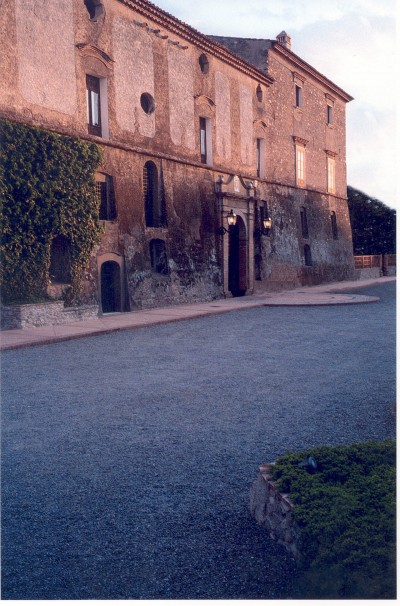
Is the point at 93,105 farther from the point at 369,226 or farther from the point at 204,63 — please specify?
the point at 369,226

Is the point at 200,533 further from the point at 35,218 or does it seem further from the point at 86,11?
the point at 86,11

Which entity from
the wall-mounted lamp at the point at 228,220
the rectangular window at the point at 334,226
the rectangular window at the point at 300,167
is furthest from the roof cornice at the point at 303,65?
the wall-mounted lamp at the point at 228,220

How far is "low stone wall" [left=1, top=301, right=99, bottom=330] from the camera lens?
45.3 ft

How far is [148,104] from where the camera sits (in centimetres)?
1986

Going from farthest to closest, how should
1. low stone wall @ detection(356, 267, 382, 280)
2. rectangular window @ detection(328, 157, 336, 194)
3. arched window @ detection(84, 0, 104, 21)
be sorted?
1. low stone wall @ detection(356, 267, 382, 280)
2. rectangular window @ detection(328, 157, 336, 194)
3. arched window @ detection(84, 0, 104, 21)

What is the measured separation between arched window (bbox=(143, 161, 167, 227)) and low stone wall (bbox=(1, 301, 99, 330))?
5.16m

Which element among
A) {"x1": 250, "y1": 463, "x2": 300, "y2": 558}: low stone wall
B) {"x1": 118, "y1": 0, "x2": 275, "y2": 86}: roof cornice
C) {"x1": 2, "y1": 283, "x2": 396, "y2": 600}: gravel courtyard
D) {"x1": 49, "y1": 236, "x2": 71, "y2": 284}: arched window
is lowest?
{"x1": 2, "y1": 283, "x2": 396, "y2": 600}: gravel courtyard

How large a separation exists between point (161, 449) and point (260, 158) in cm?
2410

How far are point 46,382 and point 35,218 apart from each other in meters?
8.09

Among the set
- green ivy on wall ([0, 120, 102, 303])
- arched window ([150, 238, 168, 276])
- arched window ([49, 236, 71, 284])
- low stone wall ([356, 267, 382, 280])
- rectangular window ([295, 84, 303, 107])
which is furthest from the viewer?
low stone wall ([356, 267, 382, 280])

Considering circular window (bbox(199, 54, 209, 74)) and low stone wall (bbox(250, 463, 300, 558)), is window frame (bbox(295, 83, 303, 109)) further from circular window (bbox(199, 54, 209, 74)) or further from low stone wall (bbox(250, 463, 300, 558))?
low stone wall (bbox(250, 463, 300, 558))

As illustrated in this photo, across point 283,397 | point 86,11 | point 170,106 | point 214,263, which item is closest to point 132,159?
point 170,106

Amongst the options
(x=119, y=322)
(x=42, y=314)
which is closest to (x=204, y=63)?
(x=119, y=322)

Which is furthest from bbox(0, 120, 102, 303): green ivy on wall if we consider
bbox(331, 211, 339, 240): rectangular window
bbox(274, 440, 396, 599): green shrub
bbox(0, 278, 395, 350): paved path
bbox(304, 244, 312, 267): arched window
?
bbox(331, 211, 339, 240): rectangular window
